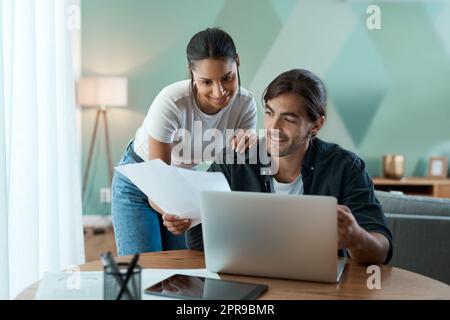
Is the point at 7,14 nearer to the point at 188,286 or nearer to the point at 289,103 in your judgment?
the point at 289,103

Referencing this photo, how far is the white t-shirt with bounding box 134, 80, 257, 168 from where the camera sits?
6.19ft

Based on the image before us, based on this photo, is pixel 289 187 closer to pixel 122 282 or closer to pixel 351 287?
pixel 351 287

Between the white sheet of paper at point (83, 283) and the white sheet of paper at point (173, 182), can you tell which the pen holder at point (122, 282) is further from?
the white sheet of paper at point (173, 182)

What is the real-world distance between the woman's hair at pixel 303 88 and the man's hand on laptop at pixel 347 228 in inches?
18.4

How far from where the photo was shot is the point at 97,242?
3.71 metres

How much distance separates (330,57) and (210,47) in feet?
8.33

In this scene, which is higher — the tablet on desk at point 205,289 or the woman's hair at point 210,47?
the woman's hair at point 210,47

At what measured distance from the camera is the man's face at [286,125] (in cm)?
158

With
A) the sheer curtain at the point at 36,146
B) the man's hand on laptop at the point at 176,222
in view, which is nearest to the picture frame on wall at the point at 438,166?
the sheer curtain at the point at 36,146

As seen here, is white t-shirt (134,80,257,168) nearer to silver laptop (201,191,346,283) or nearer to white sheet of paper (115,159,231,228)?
white sheet of paper (115,159,231,228)
